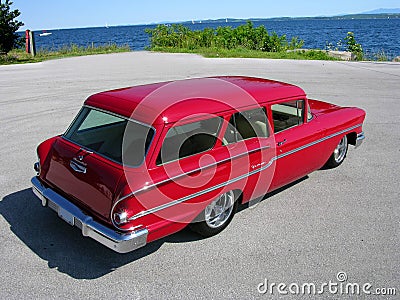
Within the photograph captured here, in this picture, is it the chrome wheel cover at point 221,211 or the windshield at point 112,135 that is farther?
the chrome wheel cover at point 221,211

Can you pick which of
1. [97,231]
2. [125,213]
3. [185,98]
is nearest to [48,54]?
[185,98]

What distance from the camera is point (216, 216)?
4.43 m

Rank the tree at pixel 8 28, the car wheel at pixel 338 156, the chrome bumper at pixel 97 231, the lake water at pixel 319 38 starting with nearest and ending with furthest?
the chrome bumper at pixel 97 231 → the car wheel at pixel 338 156 → the tree at pixel 8 28 → the lake water at pixel 319 38

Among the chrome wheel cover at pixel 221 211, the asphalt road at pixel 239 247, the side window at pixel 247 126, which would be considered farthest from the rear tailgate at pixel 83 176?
the side window at pixel 247 126

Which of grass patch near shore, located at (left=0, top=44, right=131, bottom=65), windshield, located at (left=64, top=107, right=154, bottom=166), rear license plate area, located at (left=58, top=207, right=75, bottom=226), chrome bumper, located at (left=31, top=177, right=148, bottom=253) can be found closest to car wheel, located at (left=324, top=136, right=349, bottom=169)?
windshield, located at (left=64, top=107, right=154, bottom=166)

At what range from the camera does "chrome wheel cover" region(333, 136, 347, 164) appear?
6.20 meters

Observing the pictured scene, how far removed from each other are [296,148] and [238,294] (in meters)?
2.17

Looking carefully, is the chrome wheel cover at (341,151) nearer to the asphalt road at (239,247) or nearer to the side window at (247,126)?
the asphalt road at (239,247)

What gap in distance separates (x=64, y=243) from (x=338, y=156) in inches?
165

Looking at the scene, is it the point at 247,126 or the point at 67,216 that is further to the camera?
the point at 247,126

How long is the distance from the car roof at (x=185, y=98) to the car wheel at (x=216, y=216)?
0.96 metres

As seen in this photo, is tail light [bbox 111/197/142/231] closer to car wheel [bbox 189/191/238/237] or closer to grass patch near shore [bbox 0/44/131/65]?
car wheel [bbox 189/191/238/237]

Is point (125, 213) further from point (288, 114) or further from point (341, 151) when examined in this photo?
point (341, 151)

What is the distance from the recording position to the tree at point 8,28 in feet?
65.4
